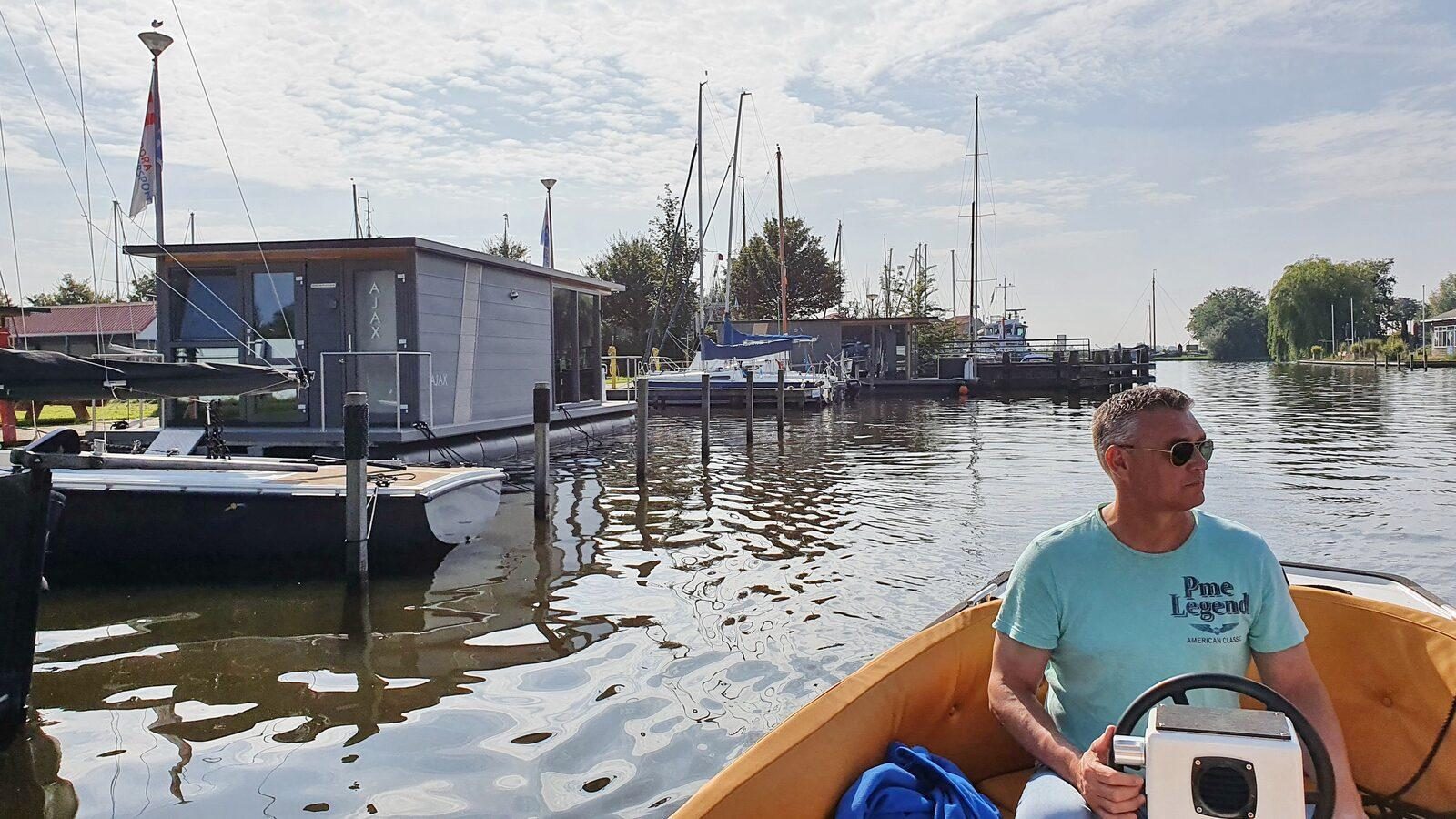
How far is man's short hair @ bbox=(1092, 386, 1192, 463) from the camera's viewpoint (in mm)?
3021

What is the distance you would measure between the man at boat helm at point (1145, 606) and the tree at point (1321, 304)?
4135 inches

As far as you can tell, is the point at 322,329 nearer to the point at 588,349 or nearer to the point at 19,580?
the point at 588,349

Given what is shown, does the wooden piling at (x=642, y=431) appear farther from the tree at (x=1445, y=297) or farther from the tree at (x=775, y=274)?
the tree at (x=1445, y=297)

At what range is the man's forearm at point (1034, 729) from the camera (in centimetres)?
279

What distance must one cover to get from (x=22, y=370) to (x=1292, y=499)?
1385cm

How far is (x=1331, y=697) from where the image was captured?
358 centimetres

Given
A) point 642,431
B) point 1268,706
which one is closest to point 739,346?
point 642,431

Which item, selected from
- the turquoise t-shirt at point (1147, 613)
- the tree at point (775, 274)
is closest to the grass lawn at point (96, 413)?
the turquoise t-shirt at point (1147, 613)

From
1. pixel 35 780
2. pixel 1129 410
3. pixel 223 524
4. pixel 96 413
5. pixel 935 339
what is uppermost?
pixel 935 339

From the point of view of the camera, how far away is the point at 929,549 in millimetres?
10508

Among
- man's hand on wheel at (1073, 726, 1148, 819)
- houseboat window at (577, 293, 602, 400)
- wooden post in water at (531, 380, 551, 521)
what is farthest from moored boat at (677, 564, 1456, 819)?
houseboat window at (577, 293, 602, 400)

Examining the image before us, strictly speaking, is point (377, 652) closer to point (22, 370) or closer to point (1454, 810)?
point (22, 370)

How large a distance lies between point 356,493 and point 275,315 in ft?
26.6

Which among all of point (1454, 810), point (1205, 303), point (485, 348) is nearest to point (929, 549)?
point (1454, 810)
